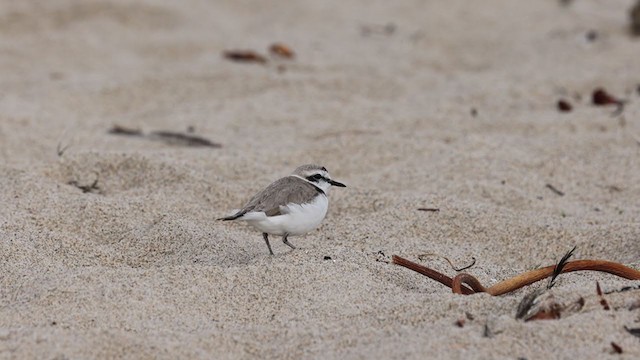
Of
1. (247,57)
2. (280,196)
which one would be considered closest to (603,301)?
(280,196)

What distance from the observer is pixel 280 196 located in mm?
4414

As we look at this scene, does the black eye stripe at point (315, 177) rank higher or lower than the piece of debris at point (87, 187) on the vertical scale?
higher

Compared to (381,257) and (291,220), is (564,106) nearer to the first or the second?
(381,257)

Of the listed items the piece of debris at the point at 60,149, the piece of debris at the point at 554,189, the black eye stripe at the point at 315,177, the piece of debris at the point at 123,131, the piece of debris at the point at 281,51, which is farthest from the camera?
the piece of debris at the point at 281,51

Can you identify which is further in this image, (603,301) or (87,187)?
(87,187)

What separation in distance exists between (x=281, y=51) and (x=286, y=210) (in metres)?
4.31

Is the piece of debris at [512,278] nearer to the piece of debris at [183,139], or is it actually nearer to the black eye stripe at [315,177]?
the black eye stripe at [315,177]

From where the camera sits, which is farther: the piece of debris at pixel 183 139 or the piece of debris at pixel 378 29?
the piece of debris at pixel 378 29

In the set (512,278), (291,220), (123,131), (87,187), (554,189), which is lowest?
(123,131)

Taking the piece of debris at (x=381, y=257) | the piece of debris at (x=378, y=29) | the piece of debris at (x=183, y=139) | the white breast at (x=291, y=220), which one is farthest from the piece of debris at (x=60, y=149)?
the piece of debris at (x=378, y=29)

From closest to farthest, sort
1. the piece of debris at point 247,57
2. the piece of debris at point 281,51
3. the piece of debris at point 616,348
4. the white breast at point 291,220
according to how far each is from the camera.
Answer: the piece of debris at point 616,348
the white breast at point 291,220
the piece of debris at point 247,57
the piece of debris at point 281,51

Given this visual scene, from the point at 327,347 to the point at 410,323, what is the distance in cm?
34

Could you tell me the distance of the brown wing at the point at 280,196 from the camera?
14.3ft

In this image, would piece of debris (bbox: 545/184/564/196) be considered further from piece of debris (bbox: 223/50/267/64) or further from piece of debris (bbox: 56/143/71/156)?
piece of debris (bbox: 223/50/267/64)
